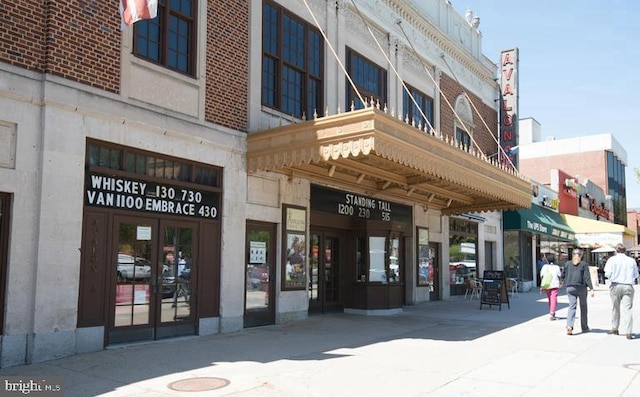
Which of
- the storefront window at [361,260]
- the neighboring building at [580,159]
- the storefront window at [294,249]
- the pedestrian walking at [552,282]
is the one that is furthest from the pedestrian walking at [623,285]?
the neighboring building at [580,159]

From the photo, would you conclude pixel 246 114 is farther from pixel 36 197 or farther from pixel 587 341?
pixel 587 341

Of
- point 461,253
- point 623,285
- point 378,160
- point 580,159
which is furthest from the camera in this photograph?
point 580,159

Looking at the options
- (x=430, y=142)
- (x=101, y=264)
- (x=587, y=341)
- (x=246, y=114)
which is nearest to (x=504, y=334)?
(x=587, y=341)

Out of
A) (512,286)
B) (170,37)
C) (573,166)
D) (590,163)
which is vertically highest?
(590,163)

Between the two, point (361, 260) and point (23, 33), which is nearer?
point (23, 33)

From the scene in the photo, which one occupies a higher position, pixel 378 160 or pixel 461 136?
pixel 461 136

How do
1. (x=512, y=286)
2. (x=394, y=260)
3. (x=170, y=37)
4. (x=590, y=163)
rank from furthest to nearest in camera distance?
1. (x=590, y=163)
2. (x=512, y=286)
3. (x=394, y=260)
4. (x=170, y=37)

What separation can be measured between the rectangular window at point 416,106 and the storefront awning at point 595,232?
15.7 metres

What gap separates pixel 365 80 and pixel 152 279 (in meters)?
9.73

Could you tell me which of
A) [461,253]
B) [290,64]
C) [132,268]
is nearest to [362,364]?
[132,268]

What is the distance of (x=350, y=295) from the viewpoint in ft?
52.0

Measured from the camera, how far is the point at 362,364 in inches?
Answer: 337

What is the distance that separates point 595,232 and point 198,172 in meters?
27.3
